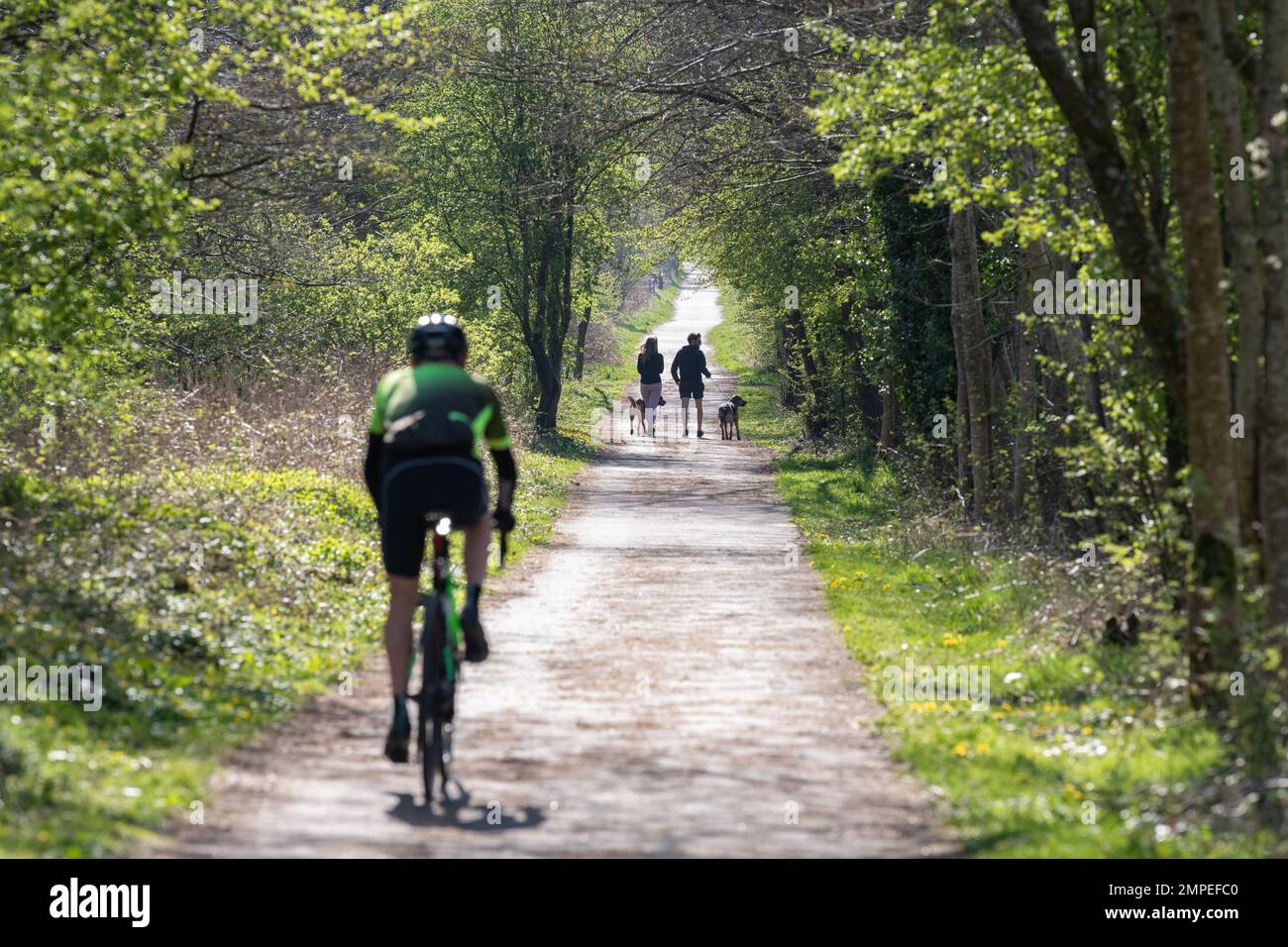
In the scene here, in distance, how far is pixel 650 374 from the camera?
129 feet

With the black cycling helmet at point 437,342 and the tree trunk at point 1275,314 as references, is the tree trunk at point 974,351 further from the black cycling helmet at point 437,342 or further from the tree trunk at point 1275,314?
the black cycling helmet at point 437,342

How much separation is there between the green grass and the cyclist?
254 centimetres

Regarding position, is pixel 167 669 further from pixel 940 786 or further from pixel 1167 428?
pixel 1167 428

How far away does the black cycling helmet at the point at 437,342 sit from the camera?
27.9 feet

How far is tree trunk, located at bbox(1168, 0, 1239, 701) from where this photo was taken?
9211 millimetres

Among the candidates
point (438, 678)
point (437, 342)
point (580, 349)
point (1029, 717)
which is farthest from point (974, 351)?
point (580, 349)

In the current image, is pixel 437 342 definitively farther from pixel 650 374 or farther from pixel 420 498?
pixel 650 374

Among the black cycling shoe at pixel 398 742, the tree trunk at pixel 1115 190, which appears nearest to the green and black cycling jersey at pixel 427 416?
the black cycling shoe at pixel 398 742

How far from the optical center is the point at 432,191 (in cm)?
3634

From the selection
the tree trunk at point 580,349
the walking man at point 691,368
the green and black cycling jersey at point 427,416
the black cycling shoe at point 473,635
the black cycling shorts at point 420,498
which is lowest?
the black cycling shoe at point 473,635

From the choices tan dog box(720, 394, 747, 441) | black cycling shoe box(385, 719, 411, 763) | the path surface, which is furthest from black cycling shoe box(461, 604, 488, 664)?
tan dog box(720, 394, 747, 441)

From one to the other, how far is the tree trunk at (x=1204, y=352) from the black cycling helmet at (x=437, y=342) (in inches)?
151

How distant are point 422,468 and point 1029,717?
4.31 meters
